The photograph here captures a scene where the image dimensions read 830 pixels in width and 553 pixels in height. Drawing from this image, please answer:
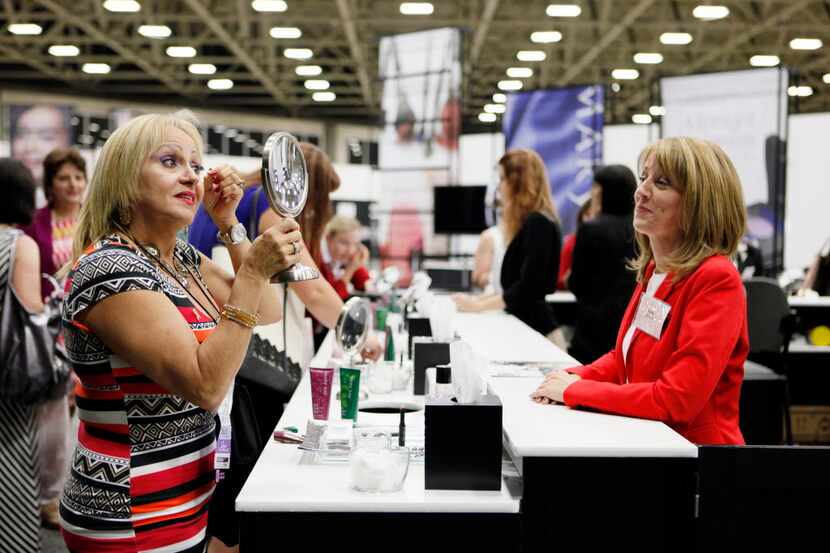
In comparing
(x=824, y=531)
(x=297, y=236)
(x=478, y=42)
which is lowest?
(x=824, y=531)

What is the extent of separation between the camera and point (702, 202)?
1.97 meters

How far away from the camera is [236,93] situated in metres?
22.2

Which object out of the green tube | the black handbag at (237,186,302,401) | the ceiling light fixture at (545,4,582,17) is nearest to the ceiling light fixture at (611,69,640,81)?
the ceiling light fixture at (545,4,582,17)

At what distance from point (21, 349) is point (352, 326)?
154 cm

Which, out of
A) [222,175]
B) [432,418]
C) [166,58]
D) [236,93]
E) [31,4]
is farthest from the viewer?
[236,93]

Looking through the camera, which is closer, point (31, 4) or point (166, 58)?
point (31, 4)

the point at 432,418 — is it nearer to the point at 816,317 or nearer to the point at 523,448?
the point at 523,448

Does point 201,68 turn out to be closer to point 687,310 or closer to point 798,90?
point 798,90

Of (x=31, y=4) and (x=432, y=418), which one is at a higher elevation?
(x=31, y=4)

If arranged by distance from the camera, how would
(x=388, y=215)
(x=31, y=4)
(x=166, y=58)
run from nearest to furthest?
(x=388, y=215)
(x=31, y=4)
(x=166, y=58)

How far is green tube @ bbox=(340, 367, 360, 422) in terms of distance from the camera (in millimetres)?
2174

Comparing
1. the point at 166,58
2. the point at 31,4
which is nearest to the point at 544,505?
the point at 31,4

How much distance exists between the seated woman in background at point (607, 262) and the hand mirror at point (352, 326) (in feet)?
6.49

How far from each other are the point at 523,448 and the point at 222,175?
90 centimetres
